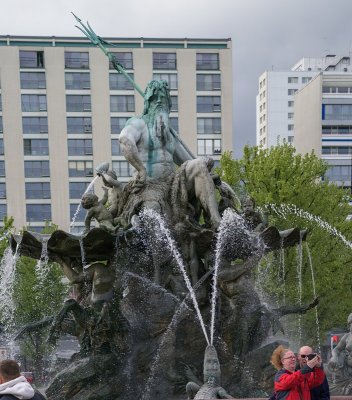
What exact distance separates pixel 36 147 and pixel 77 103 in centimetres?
508

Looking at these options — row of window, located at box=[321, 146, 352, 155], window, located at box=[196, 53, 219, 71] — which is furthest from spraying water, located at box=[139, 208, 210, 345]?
row of window, located at box=[321, 146, 352, 155]

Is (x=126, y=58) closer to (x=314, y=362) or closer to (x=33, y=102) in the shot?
(x=33, y=102)

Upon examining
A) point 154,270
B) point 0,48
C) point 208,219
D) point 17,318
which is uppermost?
point 0,48

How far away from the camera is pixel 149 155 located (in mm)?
13477

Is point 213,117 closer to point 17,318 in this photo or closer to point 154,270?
point 17,318

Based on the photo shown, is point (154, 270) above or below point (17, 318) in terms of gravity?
above

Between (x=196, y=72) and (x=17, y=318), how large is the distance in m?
37.7

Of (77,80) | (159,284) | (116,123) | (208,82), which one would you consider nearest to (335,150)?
(208,82)

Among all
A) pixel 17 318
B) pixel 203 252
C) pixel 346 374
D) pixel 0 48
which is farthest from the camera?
pixel 0 48

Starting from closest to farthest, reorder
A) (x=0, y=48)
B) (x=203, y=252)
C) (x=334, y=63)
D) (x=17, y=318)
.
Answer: (x=203, y=252), (x=17, y=318), (x=0, y=48), (x=334, y=63)

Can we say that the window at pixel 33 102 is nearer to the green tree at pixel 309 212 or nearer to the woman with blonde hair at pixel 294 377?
the green tree at pixel 309 212

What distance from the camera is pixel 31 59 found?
6347 cm

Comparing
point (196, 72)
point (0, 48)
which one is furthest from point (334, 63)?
point (0, 48)

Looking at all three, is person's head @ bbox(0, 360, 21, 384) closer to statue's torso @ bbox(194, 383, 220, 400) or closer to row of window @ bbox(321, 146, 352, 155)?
statue's torso @ bbox(194, 383, 220, 400)
